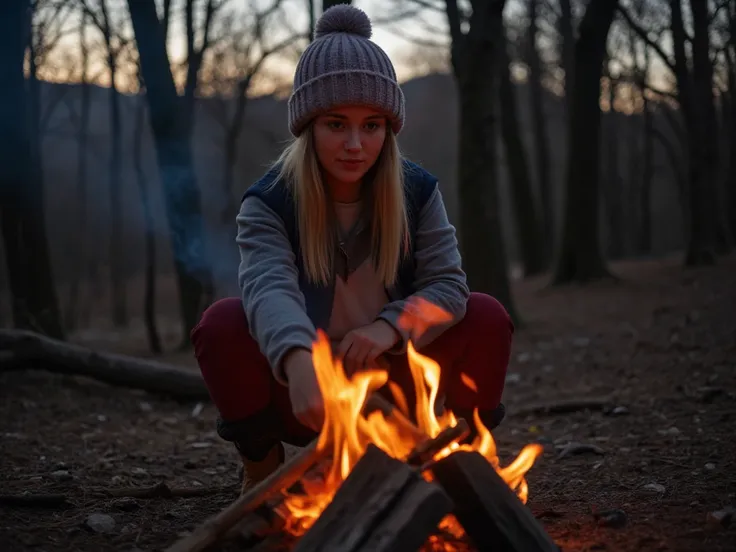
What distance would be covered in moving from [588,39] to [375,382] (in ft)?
33.1

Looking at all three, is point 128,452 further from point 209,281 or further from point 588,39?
point 588,39

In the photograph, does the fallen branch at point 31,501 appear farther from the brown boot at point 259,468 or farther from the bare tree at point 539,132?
the bare tree at point 539,132

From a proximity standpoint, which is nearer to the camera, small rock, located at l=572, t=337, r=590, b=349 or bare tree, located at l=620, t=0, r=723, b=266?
small rock, located at l=572, t=337, r=590, b=349

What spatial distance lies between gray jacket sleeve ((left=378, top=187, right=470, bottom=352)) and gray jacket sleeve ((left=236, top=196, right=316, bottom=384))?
0.35m

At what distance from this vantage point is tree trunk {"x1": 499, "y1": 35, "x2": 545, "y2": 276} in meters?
16.2

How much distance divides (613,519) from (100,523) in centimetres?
171

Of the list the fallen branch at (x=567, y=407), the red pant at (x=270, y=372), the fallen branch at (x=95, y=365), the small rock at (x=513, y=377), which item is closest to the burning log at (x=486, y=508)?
the red pant at (x=270, y=372)

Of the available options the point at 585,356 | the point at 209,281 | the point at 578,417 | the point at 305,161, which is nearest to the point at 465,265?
the point at 585,356

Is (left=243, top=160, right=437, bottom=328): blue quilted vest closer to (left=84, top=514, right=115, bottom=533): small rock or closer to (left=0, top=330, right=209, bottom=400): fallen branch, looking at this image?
(left=84, top=514, right=115, bottom=533): small rock

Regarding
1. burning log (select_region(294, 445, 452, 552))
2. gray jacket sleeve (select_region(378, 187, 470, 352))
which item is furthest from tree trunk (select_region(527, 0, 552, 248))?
burning log (select_region(294, 445, 452, 552))

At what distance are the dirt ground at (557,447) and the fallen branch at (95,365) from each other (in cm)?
13

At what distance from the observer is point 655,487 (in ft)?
9.82

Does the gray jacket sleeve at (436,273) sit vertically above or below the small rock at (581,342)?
above

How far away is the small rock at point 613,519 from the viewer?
8.09 ft
